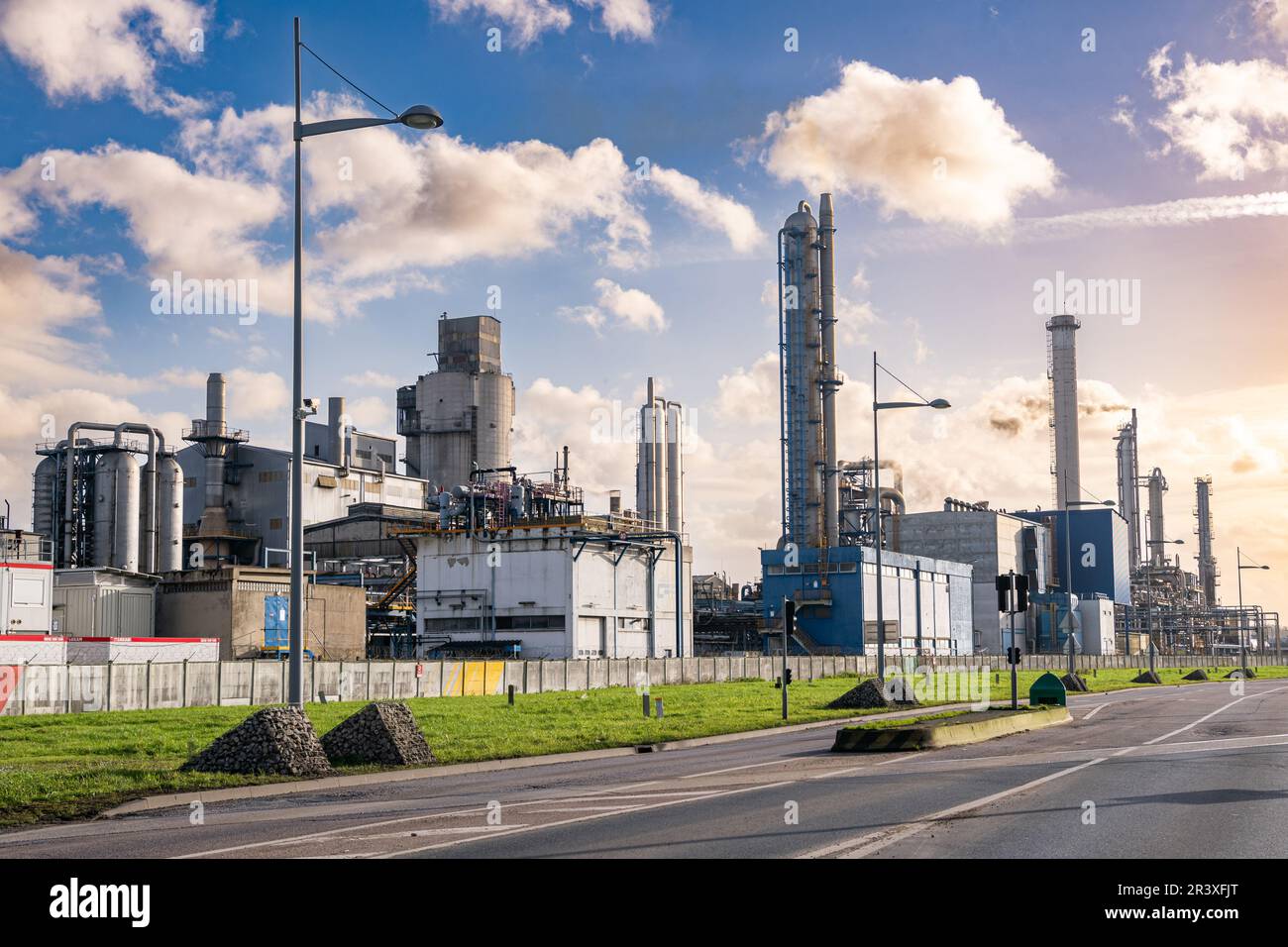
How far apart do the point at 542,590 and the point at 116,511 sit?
81.6 ft

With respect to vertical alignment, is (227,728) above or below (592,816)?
below

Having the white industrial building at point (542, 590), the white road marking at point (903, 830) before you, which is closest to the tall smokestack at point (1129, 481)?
the white industrial building at point (542, 590)

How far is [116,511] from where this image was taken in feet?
234

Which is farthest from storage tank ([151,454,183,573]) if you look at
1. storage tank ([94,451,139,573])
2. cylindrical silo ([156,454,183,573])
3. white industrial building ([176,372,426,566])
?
white industrial building ([176,372,426,566])

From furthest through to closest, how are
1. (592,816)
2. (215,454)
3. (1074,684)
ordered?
(215,454), (1074,684), (592,816)

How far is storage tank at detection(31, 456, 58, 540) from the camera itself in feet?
243

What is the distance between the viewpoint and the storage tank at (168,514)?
74.3 meters

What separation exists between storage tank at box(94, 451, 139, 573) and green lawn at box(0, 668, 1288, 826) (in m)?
35.2

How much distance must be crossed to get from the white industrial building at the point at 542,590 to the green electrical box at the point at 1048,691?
40.0 meters

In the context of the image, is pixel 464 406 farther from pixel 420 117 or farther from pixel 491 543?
pixel 420 117

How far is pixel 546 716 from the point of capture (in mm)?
34562

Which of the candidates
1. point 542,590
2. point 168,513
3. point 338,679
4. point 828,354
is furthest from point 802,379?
point 338,679
